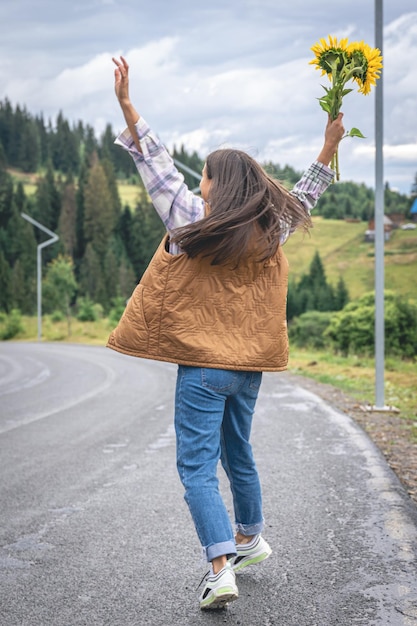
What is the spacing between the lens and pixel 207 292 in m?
3.27

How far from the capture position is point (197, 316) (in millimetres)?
3266

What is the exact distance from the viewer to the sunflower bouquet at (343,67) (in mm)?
3650

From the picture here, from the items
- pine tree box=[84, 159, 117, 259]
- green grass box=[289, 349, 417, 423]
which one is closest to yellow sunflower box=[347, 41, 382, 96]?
green grass box=[289, 349, 417, 423]

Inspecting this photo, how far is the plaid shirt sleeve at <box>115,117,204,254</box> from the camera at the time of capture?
321 cm

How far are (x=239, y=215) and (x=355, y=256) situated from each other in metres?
57.6

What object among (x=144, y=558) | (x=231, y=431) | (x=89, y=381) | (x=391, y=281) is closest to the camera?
(x=231, y=431)

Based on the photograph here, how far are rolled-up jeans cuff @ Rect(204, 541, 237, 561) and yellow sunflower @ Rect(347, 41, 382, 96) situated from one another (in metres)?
2.04

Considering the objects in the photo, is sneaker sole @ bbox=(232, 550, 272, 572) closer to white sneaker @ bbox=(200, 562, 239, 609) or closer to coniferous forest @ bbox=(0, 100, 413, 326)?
white sneaker @ bbox=(200, 562, 239, 609)

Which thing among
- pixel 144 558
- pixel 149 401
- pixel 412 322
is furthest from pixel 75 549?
pixel 412 322

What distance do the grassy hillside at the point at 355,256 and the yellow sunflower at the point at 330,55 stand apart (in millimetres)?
20037

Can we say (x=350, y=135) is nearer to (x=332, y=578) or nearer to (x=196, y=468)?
(x=196, y=468)

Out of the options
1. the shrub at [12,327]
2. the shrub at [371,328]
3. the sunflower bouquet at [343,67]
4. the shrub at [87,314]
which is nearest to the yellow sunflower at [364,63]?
the sunflower bouquet at [343,67]

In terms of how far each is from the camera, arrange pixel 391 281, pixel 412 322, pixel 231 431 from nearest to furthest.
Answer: pixel 231 431
pixel 412 322
pixel 391 281

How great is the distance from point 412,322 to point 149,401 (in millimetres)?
10401
